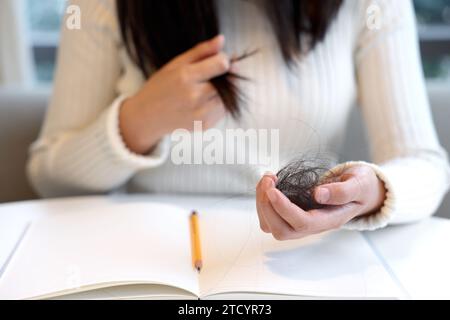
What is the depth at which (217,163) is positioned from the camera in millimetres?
314

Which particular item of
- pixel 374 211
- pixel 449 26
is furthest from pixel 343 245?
pixel 449 26

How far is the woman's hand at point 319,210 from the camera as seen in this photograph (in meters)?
0.24

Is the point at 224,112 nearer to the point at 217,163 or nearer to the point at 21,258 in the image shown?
the point at 217,163

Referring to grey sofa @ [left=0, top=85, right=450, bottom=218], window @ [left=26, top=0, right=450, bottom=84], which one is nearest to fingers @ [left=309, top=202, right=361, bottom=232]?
window @ [left=26, top=0, right=450, bottom=84]

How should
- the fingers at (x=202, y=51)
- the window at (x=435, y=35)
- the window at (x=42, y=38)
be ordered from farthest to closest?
the window at (x=42, y=38) → the window at (x=435, y=35) → the fingers at (x=202, y=51)

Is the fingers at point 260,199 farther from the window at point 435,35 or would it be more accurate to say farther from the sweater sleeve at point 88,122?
the window at point 435,35

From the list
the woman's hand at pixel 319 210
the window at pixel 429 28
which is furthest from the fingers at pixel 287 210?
the window at pixel 429 28

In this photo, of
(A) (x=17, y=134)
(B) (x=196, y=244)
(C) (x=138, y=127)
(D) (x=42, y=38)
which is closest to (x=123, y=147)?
(C) (x=138, y=127)

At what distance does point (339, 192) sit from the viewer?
0.26 m

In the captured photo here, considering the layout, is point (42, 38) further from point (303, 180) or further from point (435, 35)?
point (303, 180)

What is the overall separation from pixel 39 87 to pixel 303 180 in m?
0.50

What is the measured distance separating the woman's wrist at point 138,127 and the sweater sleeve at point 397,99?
0.16 m

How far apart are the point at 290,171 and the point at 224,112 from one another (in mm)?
108

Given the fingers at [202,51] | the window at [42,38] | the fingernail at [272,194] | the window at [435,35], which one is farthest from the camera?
the window at [42,38]
